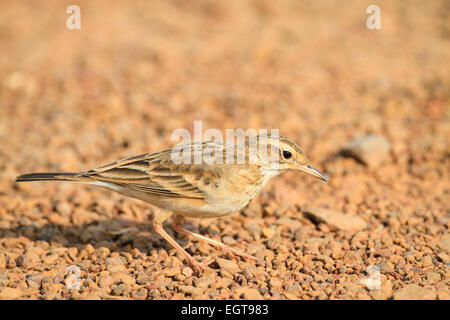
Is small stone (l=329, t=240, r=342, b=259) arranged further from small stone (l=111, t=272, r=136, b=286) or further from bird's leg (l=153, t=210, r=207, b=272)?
small stone (l=111, t=272, r=136, b=286)

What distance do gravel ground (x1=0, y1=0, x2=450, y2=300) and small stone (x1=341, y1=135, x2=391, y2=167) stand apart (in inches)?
0.9

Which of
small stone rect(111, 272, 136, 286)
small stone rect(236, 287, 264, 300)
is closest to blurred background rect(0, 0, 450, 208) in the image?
small stone rect(111, 272, 136, 286)

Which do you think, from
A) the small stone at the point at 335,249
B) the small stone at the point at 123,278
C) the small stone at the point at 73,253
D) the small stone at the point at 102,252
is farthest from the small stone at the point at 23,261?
the small stone at the point at 335,249

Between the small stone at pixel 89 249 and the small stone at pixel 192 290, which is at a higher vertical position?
the small stone at pixel 89 249

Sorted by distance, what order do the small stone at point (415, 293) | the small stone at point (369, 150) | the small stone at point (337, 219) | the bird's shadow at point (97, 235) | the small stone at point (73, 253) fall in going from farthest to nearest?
the small stone at point (369, 150) < the small stone at point (337, 219) < the bird's shadow at point (97, 235) < the small stone at point (73, 253) < the small stone at point (415, 293)

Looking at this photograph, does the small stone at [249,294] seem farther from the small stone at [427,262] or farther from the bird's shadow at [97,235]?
the small stone at [427,262]

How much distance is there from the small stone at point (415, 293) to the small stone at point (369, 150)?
3.48 meters

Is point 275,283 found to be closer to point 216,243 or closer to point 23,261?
point 216,243

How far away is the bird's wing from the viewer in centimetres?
527

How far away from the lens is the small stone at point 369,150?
7656 millimetres

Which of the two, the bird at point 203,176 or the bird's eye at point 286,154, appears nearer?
the bird at point 203,176

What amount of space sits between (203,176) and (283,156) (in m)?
0.89
